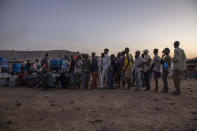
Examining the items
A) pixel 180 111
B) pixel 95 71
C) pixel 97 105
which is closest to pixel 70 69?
pixel 95 71

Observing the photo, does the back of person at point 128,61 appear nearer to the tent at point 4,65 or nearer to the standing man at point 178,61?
the standing man at point 178,61

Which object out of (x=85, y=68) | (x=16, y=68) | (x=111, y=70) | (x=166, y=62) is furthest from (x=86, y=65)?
(x=16, y=68)

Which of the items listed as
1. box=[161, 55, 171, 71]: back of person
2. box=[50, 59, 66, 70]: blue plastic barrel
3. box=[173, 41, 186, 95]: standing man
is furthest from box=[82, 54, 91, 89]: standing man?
box=[173, 41, 186, 95]: standing man

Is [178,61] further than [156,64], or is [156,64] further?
[156,64]

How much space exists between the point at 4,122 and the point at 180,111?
433 cm

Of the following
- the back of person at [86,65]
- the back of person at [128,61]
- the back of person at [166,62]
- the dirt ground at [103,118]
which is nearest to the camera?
the dirt ground at [103,118]

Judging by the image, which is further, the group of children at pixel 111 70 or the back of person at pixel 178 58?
the group of children at pixel 111 70

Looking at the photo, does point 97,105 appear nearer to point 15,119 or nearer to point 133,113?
point 133,113

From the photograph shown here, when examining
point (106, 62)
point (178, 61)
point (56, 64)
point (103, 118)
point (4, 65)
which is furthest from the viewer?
point (4, 65)

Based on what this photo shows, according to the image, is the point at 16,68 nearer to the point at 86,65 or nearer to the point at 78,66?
the point at 78,66

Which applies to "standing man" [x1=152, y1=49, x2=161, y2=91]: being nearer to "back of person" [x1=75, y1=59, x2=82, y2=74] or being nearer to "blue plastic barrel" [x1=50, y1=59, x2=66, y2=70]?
"back of person" [x1=75, y1=59, x2=82, y2=74]

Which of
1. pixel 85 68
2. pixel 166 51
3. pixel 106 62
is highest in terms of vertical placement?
pixel 166 51

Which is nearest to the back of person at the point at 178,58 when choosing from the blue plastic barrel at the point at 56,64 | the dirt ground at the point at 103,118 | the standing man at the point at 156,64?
the standing man at the point at 156,64

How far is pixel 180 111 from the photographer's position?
4145 mm
